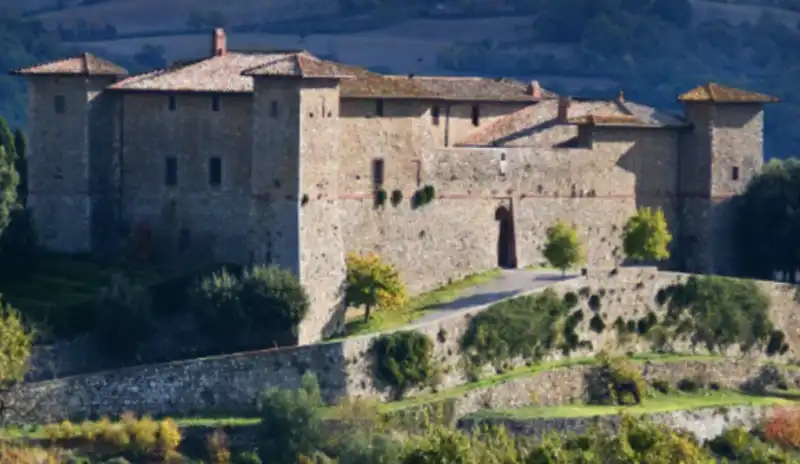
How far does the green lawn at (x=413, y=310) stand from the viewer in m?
76.0

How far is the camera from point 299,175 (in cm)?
7406

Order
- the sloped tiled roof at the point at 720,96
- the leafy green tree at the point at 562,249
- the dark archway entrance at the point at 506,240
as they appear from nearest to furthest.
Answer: the leafy green tree at the point at 562,249
the dark archway entrance at the point at 506,240
the sloped tiled roof at the point at 720,96

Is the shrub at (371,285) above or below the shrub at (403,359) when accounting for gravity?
above

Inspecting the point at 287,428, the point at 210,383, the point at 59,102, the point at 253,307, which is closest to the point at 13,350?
the point at 210,383

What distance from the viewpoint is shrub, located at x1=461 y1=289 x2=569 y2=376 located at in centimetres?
7700

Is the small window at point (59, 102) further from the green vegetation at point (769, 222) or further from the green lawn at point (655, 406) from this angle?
the green vegetation at point (769, 222)

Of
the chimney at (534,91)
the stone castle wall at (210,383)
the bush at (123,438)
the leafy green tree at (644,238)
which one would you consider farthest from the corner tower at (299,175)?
the chimney at (534,91)

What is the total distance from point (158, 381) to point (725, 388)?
16.3m

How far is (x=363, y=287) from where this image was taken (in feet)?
249

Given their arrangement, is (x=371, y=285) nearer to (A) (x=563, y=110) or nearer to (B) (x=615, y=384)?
(B) (x=615, y=384)

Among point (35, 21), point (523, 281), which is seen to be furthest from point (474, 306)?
point (35, 21)

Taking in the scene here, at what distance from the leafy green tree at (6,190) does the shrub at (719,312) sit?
16.6m

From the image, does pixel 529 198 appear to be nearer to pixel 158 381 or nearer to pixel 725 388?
pixel 725 388

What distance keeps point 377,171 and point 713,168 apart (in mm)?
11561
